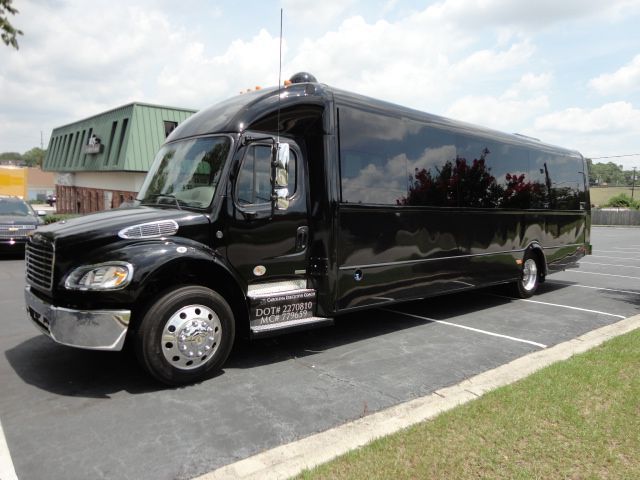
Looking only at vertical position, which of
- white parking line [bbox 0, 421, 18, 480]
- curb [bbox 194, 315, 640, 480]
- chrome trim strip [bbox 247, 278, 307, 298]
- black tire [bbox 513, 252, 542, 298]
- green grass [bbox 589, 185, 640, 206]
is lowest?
curb [bbox 194, 315, 640, 480]

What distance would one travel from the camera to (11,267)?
12719 mm

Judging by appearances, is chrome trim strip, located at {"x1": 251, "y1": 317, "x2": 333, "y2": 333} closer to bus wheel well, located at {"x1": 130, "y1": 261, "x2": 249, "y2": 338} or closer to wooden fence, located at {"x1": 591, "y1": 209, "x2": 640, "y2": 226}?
bus wheel well, located at {"x1": 130, "y1": 261, "x2": 249, "y2": 338}

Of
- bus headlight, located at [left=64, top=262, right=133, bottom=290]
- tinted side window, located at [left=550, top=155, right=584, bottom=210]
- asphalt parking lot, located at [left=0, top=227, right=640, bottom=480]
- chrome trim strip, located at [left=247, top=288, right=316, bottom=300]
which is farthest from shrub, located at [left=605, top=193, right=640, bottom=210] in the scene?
bus headlight, located at [left=64, top=262, right=133, bottom=290]

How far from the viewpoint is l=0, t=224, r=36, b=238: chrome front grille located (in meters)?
13.7

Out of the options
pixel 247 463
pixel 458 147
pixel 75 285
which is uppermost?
pixel 458 147

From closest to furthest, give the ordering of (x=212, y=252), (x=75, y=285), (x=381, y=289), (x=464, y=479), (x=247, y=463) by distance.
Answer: (x=464, y=479) → (x=247, y=463) → (x=75, y=285) → (x=212, y=252) → (x=381, y=289)

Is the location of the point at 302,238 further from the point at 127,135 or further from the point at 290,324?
the point at 127,135

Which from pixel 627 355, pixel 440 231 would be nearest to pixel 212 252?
pixel 440 231

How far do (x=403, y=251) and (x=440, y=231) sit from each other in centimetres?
99

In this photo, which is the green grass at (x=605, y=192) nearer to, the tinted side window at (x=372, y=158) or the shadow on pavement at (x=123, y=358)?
the tinted side window at (x=372, y=158)

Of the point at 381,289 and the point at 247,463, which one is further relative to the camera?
the point at 381,289

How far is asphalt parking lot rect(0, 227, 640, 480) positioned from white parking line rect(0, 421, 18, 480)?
0.12 feet

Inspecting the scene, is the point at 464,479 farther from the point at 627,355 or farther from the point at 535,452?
the point at 627,355

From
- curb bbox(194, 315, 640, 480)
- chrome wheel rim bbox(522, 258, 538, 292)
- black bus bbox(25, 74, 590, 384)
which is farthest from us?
chrome wheel rim bbox(522, 258, 538, 292)
